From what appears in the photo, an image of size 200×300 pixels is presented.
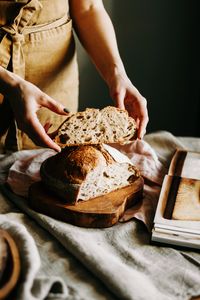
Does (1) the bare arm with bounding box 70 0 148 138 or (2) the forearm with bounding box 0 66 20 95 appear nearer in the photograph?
(2) the forearm with bounding box 0 66 20 95

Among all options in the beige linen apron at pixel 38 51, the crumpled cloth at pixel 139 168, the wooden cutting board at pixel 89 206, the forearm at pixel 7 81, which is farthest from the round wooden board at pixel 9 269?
the beige linen apron at pixel 38 51

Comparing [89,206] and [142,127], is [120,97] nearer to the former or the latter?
[142,127]

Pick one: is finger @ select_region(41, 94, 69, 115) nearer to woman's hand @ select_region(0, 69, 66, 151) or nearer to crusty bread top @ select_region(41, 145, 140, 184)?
woman's hand @ select_region(0, 69, 66, 151)

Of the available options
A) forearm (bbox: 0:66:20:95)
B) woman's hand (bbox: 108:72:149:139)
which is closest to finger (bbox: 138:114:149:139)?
woman's hand (bbox: 108:72:149:139)

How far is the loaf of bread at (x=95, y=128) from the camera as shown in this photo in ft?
4.64

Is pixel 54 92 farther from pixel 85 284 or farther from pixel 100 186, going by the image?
pixel 85 284

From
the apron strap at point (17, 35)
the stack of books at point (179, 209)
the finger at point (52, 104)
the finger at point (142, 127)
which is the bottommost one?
the stack of books at point (179, 209)

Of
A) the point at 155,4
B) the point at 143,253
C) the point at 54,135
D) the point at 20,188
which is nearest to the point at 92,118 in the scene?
the point at 54,135

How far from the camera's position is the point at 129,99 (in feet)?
5.36

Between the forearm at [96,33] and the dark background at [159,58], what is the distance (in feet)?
2.57

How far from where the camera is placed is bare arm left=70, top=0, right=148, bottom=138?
5.30ft

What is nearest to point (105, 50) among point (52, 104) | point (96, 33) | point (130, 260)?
point (96, 33)

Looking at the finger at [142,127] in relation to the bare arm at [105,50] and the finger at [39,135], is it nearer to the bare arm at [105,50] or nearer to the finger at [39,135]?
the bare arm at [105,50]

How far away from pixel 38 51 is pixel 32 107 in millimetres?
515
